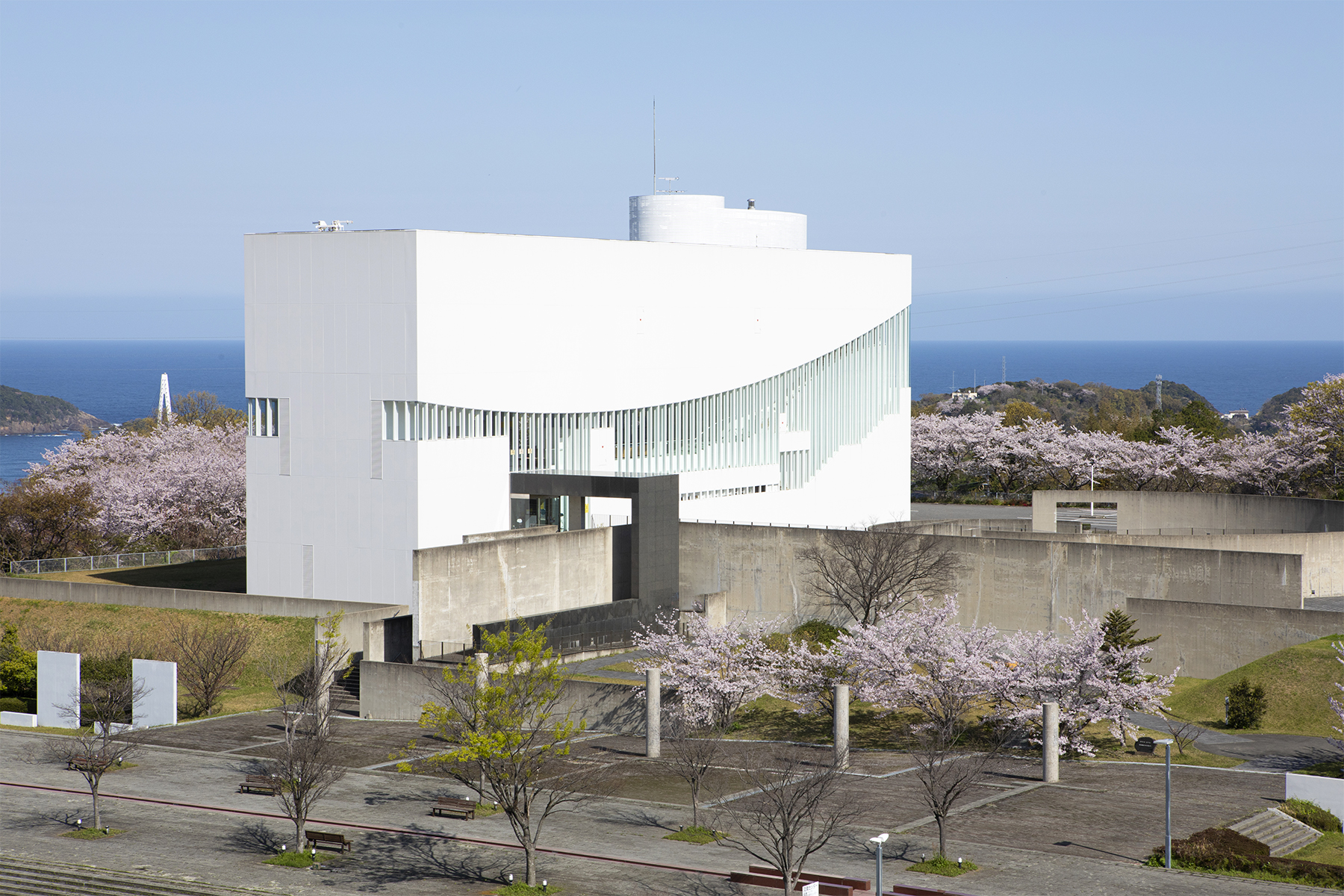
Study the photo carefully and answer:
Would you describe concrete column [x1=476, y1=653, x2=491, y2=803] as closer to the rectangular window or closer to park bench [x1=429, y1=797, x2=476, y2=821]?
park bench [x1=429, y1=797, x2=476, y2=821]

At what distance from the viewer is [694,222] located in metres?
66.3

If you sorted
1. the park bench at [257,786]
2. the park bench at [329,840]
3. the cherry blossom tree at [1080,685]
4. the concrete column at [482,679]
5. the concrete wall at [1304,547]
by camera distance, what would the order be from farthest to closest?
the concrete wall at [1304,547] → the cherry blossom tree at [1080,685] → the park bench at [257,786] → the concrete column at [482,679] → the park bench at [329,840]

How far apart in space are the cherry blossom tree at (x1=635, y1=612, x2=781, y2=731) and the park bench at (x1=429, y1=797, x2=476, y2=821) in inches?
283

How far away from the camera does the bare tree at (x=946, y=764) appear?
2723 cm

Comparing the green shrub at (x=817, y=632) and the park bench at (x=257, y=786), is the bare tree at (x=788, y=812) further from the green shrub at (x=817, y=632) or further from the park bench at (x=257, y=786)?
the green shrub at (x=817, y=632)

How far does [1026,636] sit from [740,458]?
24.1m

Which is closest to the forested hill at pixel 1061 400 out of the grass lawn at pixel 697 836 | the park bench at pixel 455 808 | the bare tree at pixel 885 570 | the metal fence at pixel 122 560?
the metal fence at pixel 122 560

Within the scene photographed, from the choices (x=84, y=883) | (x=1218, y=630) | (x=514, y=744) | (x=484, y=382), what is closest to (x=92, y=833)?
(x=84, y=883)

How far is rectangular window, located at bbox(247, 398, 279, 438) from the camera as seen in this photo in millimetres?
49906

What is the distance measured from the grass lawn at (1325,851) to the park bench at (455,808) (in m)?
15.8

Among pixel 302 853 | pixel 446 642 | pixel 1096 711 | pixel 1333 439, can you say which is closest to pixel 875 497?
pixel 1333 439

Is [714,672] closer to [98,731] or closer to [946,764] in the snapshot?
[946,764]

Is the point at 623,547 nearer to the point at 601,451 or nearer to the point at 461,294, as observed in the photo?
the point at 601,451

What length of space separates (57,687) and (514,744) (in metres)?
19.5
